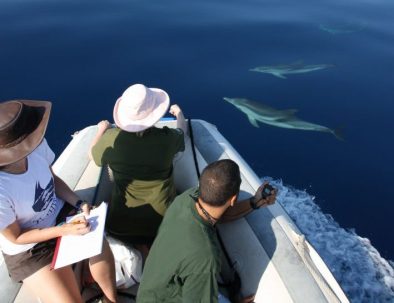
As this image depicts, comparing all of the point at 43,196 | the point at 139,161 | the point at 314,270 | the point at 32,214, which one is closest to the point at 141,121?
the point at 139,161

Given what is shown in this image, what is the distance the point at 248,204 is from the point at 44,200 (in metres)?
1.20

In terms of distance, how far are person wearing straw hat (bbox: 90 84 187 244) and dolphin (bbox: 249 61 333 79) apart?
13.6 ft

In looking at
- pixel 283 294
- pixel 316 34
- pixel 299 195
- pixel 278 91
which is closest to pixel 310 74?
pixel 278 91

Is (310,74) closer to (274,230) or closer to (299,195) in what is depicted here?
(299,195)

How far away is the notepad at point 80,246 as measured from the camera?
194 centimetres

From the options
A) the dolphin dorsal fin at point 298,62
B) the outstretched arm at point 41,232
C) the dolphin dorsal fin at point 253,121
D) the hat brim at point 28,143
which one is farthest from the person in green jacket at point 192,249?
the dolphin dorsal fin at point 298,62

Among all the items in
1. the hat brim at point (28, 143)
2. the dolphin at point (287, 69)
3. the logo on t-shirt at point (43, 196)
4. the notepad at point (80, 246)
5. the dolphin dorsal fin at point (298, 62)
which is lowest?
the dolphin at point (287, 69)

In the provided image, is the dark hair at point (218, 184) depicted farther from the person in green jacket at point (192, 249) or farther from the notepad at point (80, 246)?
the notepad at point (80, 246)

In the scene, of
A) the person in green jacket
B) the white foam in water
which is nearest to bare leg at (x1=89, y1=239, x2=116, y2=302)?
the person in green jacket

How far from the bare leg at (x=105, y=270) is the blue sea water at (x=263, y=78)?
2404 mm

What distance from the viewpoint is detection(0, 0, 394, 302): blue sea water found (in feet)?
14.5

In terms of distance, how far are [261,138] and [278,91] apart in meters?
1.24

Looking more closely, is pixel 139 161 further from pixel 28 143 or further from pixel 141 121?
pixel 28 143

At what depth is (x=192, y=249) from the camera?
183 centimetres
